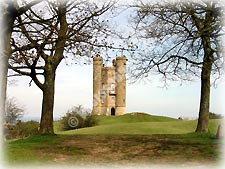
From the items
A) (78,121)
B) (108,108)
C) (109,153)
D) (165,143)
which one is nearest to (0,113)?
(109,153)

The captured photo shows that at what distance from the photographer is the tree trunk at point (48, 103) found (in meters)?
17.5

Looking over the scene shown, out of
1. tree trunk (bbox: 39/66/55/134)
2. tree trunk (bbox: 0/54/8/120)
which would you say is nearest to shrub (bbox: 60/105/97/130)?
tree trunk (bbox: 39/66/55/134)

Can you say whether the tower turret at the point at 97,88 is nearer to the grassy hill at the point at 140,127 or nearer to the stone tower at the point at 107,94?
the stone tower at the point at 107,94

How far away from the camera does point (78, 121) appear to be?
3195 cm

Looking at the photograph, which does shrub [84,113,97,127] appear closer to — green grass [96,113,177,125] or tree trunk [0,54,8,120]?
green grass [96,113,177,125]

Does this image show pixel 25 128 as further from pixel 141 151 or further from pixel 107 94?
pixel 107 94

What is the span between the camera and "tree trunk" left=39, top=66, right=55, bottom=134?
57.4 ft

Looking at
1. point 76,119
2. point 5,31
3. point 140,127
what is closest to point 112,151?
point 5,31

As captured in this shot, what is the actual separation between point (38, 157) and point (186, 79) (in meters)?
9.71

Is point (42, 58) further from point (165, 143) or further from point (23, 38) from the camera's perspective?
point (165, 143)

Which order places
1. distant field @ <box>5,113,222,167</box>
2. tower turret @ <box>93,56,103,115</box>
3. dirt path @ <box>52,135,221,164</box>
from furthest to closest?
tower turret @ <box>93,56,103,115</box>
dirt path @ <box>52,135,221,164</box>
distant field @ <box>5,113,222,167</box>

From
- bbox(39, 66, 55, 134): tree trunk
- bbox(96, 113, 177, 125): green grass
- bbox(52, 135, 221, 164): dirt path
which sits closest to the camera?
bbox(52, 135, 221, 164): dirt path

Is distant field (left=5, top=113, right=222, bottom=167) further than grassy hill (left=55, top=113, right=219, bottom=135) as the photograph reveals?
No

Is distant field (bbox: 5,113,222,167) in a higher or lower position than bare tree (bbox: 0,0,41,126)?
lower
